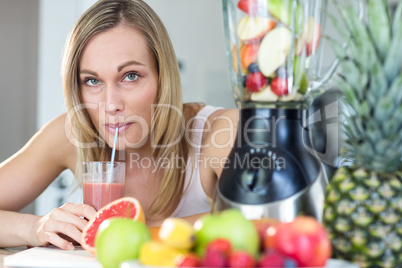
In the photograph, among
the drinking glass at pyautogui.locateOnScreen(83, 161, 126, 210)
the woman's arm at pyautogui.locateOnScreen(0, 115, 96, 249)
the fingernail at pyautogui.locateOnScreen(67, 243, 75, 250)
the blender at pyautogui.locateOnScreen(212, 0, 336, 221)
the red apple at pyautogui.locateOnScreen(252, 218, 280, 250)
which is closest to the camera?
the red apple at pyautogui.locateOnScreen(252, 218, 280, 250)

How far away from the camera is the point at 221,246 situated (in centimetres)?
63

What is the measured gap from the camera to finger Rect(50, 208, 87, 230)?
125cm

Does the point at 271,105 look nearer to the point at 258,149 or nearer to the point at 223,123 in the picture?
the point at 258,149

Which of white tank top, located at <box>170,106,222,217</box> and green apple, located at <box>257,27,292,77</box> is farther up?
green apple, located at <box>257,27,292,77</box>

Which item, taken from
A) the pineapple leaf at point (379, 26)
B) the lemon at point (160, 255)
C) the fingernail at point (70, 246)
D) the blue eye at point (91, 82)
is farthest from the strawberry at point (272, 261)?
the blue eye at point (91, 82)

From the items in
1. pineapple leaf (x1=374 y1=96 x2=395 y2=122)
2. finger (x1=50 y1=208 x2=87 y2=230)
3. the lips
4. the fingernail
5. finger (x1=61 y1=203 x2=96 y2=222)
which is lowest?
the fingernail

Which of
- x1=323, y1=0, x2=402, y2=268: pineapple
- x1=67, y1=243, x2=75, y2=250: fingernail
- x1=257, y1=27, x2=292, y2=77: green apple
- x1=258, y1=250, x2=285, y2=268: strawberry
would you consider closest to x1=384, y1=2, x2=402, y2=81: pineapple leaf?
x1=323, y1=0, x2=402, y2=268: pineapple

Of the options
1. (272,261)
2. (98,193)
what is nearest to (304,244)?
(272,261)

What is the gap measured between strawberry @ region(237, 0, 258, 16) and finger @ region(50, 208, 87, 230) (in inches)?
27.0

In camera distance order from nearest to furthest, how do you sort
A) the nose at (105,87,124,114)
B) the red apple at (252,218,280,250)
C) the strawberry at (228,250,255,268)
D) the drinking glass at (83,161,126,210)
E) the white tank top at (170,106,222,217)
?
the strawberry at (228,250,255,268) → the red apple at (252,218,280,250) → the drinking glass at (83,161,126,210) → the nose at (105,87,124,114) → the white tank top at (170,106,222,217)

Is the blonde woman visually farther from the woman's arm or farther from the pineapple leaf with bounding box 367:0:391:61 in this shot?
the pineapple leaf with bounding box 367:0:391:61

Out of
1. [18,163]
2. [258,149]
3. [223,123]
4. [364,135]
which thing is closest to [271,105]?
[258,149]

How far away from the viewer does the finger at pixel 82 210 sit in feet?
4.17

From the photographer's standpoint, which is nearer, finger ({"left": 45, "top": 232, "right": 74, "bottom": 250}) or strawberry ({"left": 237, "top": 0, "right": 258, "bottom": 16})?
strawberry ({"left": 237, "top": 0, "right": 258, "bottom": 16})
